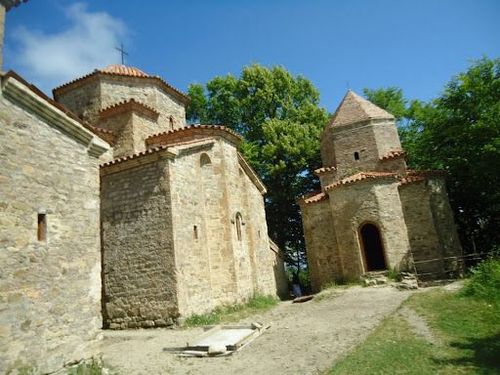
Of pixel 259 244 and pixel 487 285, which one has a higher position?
pixel 259 244

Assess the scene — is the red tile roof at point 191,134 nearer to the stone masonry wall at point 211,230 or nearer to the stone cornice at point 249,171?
the stone masonry wall at point 211,230

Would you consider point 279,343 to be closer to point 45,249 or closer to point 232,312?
point 232,312

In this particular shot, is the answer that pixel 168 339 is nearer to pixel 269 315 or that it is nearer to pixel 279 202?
pixel 269 315

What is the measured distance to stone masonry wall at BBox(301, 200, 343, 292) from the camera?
1641cm

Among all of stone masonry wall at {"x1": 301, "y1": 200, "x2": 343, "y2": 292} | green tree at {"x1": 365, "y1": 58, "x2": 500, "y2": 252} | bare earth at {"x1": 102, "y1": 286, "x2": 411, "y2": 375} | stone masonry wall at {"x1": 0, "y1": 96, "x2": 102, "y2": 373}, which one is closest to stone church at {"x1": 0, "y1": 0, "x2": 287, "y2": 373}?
stone masonry wall at {"x1": 0, "y1": 96, "x2": 102, "y2": 373}

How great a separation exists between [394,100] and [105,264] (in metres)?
23.1

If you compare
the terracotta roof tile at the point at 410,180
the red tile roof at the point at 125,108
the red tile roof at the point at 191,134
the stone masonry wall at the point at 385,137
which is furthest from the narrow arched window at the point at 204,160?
the stone masonry wall at the point at 385,137

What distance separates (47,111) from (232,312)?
8123mm

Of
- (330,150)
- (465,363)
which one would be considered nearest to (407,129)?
(330,150)

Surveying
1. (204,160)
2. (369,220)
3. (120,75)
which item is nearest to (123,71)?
(120,75)

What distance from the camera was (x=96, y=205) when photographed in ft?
22.7

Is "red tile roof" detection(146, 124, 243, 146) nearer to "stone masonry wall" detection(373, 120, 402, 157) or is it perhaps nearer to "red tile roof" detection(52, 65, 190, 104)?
"red tile roof" detection(52, 65, 190, 104)

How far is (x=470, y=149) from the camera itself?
52.0 feet

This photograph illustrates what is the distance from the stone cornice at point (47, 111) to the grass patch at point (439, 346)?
5.98 meters
